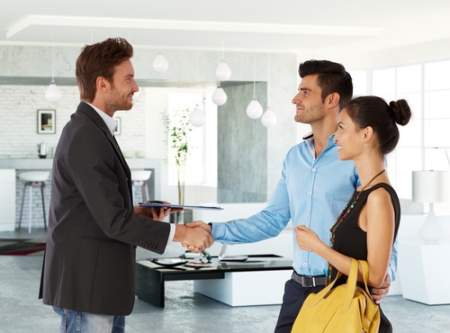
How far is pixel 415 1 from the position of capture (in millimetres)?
8797

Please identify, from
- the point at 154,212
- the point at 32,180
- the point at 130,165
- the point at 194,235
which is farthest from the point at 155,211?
the point at 130,165

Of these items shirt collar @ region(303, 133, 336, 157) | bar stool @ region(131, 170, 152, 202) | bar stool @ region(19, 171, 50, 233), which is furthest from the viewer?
bar stool @ region(131, 170, 152, 202)

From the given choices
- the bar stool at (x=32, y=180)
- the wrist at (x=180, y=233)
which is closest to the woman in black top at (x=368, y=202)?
the wrist at (x=180, y=233)

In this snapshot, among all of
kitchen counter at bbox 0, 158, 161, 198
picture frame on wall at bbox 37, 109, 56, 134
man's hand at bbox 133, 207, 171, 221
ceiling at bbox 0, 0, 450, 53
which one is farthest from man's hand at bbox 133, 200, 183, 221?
picture frame on wall at bbox 37, 109, 56, 134

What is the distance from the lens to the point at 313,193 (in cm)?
312

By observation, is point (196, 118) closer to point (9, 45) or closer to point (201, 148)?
point (9, 45)

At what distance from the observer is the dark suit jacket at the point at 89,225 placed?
2.77m

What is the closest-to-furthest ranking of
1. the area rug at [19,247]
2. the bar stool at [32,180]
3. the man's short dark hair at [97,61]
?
the man's short dark hair at [97,61]
the area rug at [19,247]
the bar stool at [32,180]

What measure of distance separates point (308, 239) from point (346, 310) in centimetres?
25

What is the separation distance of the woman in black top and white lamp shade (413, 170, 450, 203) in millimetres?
5644

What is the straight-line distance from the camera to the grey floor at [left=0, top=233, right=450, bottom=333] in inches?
265

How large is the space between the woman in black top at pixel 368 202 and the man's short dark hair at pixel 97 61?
2.57ft

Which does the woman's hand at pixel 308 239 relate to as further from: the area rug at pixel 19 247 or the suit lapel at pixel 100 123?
the area rug at pixel 19 247

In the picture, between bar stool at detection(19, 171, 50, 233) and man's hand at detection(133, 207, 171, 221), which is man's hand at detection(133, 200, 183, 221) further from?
bar stool at detection(19, 171, 50, 233)
